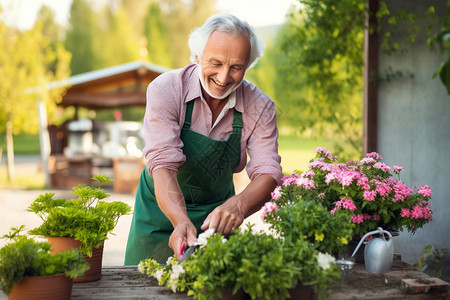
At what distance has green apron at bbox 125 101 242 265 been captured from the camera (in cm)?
246

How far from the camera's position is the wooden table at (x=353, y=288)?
5.87 ft

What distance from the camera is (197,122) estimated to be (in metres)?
2.46

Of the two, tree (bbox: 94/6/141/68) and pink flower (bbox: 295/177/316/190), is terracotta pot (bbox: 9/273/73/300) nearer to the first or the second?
pink flower (bbox: 295/177/316/190)

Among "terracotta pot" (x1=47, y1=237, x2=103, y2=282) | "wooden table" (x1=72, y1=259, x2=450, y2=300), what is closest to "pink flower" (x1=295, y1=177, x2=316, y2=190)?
"wooden table" (x1=72, y1=259, x2=450, y2=300)

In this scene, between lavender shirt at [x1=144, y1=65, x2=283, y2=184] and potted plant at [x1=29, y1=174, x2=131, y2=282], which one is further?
lavender shirt at [x1=144, y1=65, x2=283, y2=184]

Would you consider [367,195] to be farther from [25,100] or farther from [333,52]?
[25,100]

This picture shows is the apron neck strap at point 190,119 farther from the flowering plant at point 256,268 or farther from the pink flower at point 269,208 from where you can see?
the flowering plant at point 256,268

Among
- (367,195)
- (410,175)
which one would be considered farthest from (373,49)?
(367,195)

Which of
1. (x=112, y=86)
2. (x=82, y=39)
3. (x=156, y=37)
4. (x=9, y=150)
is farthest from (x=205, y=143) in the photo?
(x=156, y=37)

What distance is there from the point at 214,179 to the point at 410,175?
253 cm

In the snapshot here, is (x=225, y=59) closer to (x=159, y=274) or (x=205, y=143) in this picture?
(x=205, y=143)

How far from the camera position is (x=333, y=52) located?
5.45 meters

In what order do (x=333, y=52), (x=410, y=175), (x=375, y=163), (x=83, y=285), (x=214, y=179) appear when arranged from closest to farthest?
1. (x=83, y=285)
2. (x=375, y=163)
3. (x=214, y=179)
4. (x=410, y=175)
5. (x=333, y=52)

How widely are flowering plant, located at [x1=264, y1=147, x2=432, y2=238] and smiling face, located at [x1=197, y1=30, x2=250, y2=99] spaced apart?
0.48m
